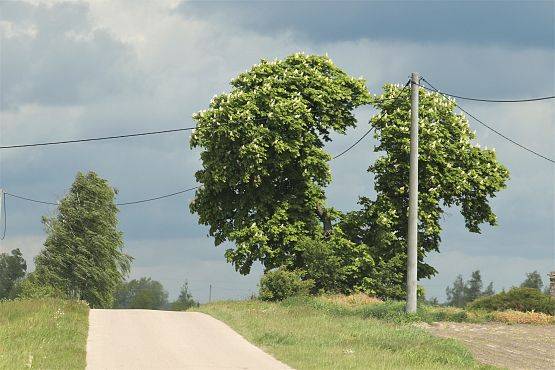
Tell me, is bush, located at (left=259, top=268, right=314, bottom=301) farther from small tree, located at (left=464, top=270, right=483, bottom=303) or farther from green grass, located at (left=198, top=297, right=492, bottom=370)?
small tree, located at (left=464, top=270, right=483, bottom=303)

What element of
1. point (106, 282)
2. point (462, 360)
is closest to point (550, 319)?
point (462, 360)

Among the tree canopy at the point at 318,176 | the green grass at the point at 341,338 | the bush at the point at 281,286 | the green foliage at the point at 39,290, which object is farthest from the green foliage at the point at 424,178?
the green foliage at the point at 39,290

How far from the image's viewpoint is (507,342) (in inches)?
1099

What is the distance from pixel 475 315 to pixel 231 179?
16.4 metres

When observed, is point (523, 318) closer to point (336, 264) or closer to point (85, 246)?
point (336, 264)

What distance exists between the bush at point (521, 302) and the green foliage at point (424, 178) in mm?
10003

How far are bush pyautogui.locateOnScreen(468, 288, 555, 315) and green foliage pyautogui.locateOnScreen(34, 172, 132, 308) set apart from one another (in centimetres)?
4903

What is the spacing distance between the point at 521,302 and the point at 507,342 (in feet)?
32.8

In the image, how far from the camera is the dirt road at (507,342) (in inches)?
946

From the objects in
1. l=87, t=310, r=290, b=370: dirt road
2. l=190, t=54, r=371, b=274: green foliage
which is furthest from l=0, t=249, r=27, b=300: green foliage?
l=87, t=310, r=290, b=370: dirt road

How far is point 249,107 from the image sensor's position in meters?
46.2

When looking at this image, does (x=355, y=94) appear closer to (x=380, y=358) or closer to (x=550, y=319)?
(x=550, y=319)

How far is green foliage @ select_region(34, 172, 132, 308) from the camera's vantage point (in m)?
80.2

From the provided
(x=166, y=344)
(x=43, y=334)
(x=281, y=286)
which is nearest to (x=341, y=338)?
(x=166, y=344)
